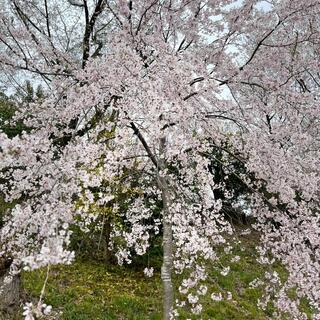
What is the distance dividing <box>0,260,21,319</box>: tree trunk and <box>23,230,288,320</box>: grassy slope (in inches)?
31.5

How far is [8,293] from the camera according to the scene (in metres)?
6.44

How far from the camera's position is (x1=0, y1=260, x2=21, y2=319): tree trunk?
6.28m

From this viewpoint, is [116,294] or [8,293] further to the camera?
[116,294]

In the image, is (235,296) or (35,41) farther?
(235,296)

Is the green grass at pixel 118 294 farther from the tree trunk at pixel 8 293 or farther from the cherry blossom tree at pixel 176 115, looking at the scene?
the cherry blossom tree at pixel 176 115

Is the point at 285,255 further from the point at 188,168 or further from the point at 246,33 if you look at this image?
the point at 246,33

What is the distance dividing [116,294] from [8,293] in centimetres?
234

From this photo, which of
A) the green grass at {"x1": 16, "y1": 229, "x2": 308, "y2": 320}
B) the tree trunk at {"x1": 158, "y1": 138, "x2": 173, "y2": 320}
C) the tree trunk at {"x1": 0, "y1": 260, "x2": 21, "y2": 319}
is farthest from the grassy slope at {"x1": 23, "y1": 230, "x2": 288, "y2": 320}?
the tree trunk at {"x1": 158, "y1": 138, "x2": 173, "y2": 320}

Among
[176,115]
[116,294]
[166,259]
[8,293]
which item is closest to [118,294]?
[116,294]

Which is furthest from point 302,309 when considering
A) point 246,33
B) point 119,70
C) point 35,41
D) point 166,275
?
point 35,41

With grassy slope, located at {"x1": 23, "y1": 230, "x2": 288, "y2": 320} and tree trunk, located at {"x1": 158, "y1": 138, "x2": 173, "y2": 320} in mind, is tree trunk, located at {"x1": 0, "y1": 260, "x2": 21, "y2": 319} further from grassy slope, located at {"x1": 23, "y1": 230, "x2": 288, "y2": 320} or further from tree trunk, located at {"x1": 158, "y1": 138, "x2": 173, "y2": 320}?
tree trunk, located at {"x1": 158, "y1": 138, "x2": 173, "y2": 320}

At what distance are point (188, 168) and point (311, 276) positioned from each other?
2610 mm

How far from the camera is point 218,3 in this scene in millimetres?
6359

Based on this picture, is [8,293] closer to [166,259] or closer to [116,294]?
[116,294]
